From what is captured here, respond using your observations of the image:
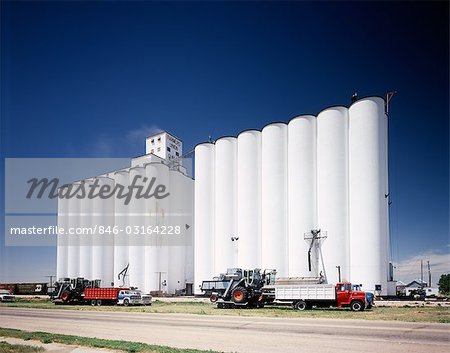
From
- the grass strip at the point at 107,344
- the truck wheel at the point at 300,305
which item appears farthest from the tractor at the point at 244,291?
the grass strip at the point at 107,344

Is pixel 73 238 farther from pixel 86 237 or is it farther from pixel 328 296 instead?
pixel 328 296

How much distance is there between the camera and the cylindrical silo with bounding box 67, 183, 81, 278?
288 feet

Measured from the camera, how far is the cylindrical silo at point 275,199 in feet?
190

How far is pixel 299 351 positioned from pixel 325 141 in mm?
43296

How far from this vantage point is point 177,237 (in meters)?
76.3

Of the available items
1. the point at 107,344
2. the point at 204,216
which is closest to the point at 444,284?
the point at 204,216

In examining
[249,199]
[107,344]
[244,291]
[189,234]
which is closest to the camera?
[107,344]

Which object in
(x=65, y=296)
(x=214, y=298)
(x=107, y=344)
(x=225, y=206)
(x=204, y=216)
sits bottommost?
(x=65, y=296)

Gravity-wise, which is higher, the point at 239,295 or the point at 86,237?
the point at 86,237

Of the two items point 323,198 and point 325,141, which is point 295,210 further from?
point 325,141

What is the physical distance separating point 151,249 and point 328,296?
44431 mm

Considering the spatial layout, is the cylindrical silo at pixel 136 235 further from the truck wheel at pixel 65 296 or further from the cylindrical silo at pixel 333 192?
the cylindrical silo at pixel 333 192

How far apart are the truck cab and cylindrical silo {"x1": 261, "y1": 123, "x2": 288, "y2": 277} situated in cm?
2397

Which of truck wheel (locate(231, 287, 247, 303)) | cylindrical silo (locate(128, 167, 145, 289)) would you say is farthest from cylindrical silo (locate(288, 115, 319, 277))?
cylindrical silo (locate(128, 167, 145, 289))
